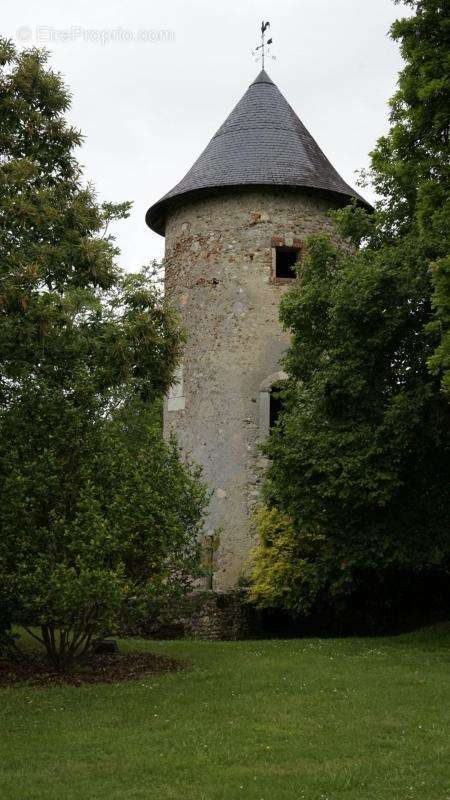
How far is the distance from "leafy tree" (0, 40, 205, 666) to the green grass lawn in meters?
1.28

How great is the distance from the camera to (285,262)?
2061 cm

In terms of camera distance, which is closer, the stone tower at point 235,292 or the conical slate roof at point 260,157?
the stone tower at point 235,292

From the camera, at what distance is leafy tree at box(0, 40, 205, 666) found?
1120cm

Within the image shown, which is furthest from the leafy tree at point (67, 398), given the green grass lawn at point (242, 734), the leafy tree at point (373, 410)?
the leafy tree at point (373, 410)

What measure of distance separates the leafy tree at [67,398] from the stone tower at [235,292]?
5503 mm

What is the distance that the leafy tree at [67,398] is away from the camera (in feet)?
36.7

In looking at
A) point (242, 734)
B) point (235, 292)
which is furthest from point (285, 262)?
point (242, 734)

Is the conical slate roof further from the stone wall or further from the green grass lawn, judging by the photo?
→ the green grass lawn

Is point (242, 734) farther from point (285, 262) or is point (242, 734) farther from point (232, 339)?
point (285, 262)

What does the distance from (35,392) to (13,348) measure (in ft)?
2.02

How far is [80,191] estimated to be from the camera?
13.4 m

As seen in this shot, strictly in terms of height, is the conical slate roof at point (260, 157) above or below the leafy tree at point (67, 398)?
above

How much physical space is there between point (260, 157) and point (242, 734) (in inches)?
566

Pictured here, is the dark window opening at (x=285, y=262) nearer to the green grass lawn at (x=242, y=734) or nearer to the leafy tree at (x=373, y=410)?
the leafy tree at (x=373, y=410)
